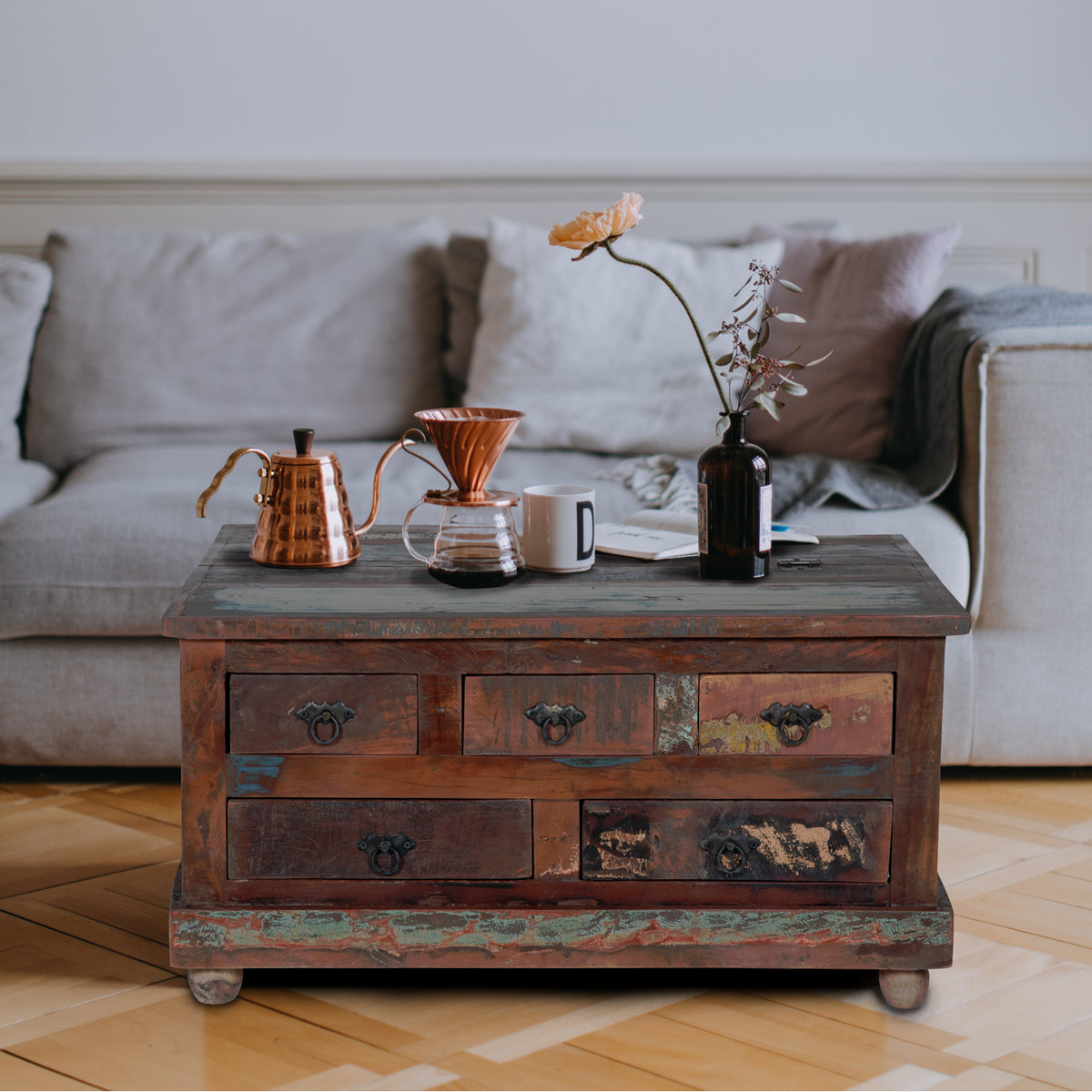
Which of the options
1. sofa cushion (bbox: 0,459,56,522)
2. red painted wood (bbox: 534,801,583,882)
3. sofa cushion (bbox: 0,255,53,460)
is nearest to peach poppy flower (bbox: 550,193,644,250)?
red painted wood (bbox: 534,801,583,882)

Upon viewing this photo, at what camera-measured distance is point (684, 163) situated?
273 centimetres

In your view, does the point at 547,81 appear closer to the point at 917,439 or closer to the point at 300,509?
the point at 917,439

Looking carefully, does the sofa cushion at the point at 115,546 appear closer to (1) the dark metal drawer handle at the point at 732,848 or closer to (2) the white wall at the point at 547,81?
(1) the dark metal drawer handle at the point at 732,848

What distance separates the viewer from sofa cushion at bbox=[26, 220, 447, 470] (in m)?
2.38

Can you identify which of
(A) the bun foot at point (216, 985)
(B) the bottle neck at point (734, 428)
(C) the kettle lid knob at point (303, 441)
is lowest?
(A) the bun foot at point (216, 985)

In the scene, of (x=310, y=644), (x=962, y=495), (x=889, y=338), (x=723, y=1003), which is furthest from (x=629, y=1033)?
(x=889, y=338)

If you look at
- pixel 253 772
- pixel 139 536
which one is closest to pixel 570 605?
pixel 253 772

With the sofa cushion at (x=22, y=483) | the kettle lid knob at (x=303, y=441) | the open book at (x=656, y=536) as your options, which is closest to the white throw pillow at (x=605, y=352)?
the open book at (x=656, y=536)

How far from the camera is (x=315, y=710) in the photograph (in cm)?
127

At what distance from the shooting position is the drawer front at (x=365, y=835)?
1.28 m

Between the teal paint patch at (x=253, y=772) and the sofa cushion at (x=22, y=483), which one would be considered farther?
the sofa cushion at (x=22, y=483)

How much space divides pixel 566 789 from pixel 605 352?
116cm

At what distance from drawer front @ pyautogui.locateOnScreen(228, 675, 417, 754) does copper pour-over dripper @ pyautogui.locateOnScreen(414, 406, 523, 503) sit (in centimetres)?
21

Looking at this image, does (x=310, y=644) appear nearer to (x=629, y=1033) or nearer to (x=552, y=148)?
(x=629, y=1033)
